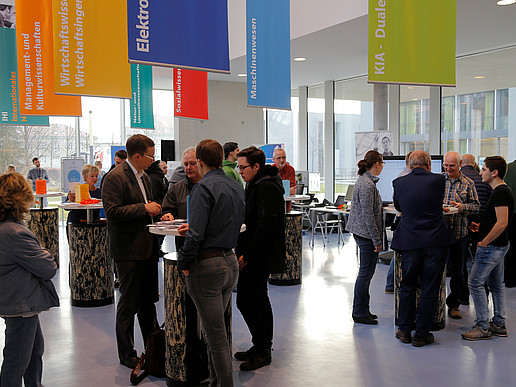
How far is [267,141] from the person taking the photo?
55.6 ft

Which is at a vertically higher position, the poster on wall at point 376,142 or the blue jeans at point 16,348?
the poster on wall at point 376,142

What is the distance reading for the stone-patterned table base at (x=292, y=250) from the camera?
21.8 feet

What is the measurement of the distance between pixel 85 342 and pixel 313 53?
318 inches

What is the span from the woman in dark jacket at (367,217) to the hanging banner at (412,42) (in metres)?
0.93

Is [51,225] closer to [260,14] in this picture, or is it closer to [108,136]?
[260,14]

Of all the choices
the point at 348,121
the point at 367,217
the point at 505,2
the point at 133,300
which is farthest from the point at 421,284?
the point at 348,121

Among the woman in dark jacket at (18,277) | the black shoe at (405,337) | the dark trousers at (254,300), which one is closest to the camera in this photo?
the woman in dark jacket at (18,277)

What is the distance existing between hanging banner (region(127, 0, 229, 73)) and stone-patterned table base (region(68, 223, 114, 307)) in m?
2.17

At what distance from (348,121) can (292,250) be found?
323 inches

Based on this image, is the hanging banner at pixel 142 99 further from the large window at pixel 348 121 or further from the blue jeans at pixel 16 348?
the blue jeans at pixel 16 348

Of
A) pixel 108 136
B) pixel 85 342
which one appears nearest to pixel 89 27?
pixel 85 342

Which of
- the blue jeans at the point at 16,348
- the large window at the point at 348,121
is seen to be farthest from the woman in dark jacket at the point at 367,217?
the large window at the point at 348,121

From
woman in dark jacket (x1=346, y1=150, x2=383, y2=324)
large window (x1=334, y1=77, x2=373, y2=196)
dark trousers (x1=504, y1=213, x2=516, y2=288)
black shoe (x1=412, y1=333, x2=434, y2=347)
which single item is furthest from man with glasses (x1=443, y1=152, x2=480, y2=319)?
large window (x1=334, y1=77, x2=373, y2=196)

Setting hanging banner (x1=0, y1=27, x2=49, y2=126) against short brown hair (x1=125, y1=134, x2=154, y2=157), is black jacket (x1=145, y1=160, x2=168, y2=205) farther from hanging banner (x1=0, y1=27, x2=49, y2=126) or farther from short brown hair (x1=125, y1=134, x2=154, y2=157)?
hanging banner (x1=0, y1=27, x2=49, y2=126)
